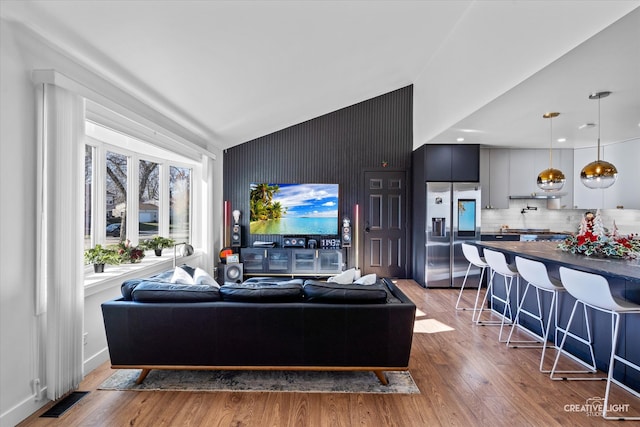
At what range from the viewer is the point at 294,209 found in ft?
18.9

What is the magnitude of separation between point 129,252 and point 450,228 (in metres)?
4.53

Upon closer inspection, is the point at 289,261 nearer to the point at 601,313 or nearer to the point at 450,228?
the point at 450,228

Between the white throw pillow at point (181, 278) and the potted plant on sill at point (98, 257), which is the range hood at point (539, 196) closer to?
the white throw pillow at point (181, 278)

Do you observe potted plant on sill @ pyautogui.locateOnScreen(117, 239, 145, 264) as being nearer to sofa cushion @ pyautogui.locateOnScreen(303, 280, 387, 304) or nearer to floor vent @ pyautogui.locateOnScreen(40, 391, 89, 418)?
floor vent @ pyautogui.locateOnScreen(40, 391, 89, 418)

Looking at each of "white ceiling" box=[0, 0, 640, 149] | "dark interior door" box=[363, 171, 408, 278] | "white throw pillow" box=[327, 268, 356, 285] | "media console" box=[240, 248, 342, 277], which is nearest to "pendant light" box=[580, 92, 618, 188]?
"white ceiling" box=[0, 0, 640, 149]

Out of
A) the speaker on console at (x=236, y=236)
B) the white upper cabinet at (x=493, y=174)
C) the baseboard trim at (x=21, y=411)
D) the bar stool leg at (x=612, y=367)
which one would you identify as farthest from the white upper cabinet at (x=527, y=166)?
the baseboard trim at (x=21, y=411)

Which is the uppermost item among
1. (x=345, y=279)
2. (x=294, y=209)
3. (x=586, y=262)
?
(x=294, y=209)

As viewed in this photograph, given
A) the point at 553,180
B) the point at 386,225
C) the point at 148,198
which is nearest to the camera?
the point at 553,180

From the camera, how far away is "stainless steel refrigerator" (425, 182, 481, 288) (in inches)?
203

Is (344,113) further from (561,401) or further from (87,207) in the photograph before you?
(561,401)

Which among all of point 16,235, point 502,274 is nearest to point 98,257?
point 16,235

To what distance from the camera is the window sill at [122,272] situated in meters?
2.66

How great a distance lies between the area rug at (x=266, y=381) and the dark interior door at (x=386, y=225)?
3434mm

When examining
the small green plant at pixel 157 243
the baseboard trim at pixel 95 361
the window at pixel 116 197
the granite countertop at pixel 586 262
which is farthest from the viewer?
the small green plant at pixel 157 243
